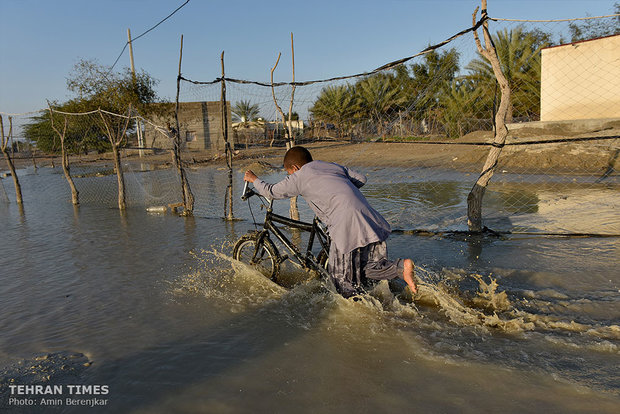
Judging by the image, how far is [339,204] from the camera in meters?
4.17

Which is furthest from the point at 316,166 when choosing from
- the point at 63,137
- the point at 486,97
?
the point at 486,97

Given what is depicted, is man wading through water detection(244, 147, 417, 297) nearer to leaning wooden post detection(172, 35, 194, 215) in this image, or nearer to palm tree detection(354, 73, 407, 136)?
leaning wooden post detection(172, 35, 194, 215)

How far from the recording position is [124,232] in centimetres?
922

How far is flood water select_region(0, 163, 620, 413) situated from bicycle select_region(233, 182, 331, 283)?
22cm

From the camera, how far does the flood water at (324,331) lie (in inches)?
117

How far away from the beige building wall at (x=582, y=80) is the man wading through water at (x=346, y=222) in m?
13.6

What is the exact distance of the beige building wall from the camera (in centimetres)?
1407

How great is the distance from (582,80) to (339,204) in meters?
14.4

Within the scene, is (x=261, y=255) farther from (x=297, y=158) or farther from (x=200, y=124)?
(x=200, y=124)

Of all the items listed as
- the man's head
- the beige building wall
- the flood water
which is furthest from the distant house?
the man's head

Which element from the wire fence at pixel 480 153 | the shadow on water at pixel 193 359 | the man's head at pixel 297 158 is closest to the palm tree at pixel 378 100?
the wire fence at pixel 480 153

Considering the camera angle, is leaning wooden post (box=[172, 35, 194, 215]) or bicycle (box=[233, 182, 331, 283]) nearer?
bicycle (box=[233, 182, 331, 283])

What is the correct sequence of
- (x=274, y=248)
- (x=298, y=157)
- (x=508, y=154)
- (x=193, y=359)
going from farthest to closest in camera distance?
(x=508, y=154)
(x=274, y=248)
(x=298, y=157)
(x=193, y=359)

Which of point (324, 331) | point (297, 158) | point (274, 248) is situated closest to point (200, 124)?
point (274, 248)
